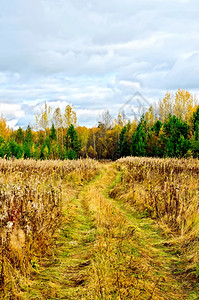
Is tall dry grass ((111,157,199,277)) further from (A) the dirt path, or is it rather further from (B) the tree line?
(B) the tree line

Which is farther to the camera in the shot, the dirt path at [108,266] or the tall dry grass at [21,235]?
the tall dry grass at [21,235]

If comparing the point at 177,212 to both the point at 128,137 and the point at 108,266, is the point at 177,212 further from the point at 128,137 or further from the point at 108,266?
the point at 128,137

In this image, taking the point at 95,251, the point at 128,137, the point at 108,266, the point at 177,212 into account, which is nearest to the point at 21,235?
the point at 95,251

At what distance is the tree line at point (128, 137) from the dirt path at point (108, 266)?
695 inches

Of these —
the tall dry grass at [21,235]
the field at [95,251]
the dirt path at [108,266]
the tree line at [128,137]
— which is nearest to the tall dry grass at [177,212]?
the field at [95,251]

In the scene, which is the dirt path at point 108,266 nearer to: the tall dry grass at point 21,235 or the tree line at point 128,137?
the tall dry grass at point 21,235

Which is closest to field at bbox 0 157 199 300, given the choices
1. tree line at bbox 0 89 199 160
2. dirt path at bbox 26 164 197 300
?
dirt path at bbox 26 164 197 300

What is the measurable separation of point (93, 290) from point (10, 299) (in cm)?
96

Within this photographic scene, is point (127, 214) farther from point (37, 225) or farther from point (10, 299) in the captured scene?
point (10, 299)

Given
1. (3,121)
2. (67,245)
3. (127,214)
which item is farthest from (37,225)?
(3,121)

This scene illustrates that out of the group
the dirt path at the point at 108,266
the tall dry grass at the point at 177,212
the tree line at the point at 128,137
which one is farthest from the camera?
the tree line at the point at 128,137

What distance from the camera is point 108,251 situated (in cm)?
390

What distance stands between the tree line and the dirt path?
17665 mm

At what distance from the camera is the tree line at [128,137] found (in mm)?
28422
